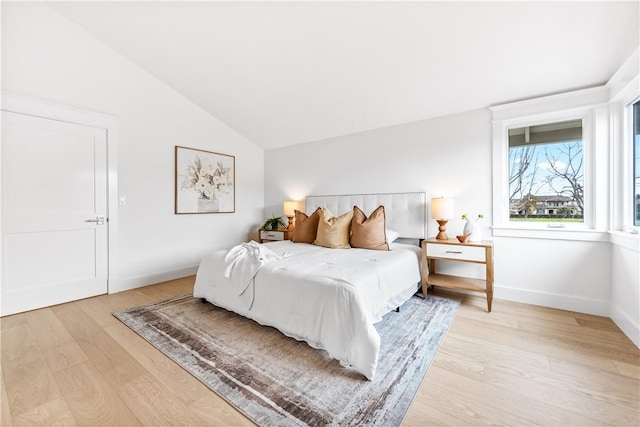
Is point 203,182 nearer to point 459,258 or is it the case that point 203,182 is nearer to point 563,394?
point 459,258

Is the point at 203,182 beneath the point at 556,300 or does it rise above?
above

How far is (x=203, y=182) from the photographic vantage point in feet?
13.8

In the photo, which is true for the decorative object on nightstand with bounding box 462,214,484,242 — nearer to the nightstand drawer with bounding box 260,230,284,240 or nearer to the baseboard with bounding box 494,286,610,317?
the baseboard with bounding box 494,286,610,317

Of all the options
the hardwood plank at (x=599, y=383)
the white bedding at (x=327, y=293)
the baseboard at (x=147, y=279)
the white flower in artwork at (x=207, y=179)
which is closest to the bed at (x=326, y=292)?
the white bedding at (x=327, y=293)

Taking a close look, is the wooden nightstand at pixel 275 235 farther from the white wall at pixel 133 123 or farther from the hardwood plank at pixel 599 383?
the hardwood plank at pixel 599 383

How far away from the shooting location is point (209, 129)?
4258mm

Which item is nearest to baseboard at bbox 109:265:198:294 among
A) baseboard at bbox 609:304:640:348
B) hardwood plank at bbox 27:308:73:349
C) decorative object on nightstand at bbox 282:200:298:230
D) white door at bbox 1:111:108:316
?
white door at bbox 1:111:108:316

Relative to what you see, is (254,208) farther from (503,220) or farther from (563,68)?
(563,68)

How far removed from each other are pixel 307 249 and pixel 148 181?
2371mm

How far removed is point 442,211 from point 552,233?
105cm

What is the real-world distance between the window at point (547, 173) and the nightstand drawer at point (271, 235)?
3.19 metres

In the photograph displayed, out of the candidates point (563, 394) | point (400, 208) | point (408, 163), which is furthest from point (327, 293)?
point (408, 163)

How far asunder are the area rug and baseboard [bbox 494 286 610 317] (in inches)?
31.9

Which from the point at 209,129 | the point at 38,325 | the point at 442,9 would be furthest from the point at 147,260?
the point at 442,9
